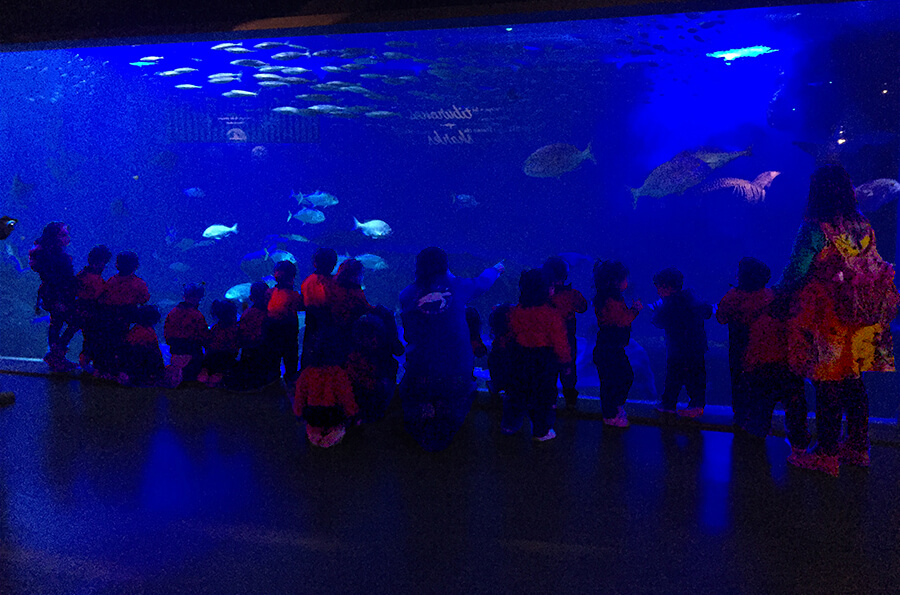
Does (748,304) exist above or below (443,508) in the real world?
above

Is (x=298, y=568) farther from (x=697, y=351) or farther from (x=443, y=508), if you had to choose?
(x=697, y=351)

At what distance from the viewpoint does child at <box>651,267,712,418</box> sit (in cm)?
475

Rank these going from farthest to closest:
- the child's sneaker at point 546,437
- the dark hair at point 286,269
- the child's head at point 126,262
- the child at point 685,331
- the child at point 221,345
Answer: the child's head at point 126,262 < the child at point 221,345 < the dark hair at point 286,269 < the child at point 685,331 < the child's sneaker at point 546,437

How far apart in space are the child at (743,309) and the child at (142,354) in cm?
529

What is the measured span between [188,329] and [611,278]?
4.11 m

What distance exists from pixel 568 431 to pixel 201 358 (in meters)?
3.80

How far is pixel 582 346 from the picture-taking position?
10758 millimetres

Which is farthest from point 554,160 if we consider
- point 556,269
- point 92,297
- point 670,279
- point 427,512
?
point 427,512

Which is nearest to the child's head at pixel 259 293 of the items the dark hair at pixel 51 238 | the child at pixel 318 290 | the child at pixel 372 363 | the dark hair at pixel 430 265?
the child at pixel 318 290

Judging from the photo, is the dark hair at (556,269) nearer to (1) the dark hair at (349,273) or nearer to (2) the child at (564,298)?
(2) the child at (564,298)

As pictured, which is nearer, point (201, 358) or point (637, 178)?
point (201, 358)

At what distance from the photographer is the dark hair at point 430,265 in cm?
429

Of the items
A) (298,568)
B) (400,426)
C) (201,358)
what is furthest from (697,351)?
(201,358)

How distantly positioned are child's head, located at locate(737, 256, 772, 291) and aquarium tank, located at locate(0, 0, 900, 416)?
5958 mm
